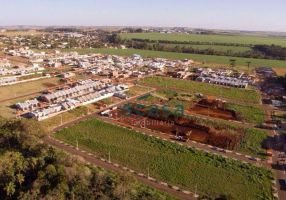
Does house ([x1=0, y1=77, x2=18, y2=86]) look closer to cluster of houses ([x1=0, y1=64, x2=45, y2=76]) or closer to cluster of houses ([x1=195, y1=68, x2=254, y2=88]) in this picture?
cluster of houses ([x1=0, y1=64, x2=45, y2=76])

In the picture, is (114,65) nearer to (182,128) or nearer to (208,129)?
(182,128)

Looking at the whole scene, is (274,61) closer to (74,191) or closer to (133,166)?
Answer: (133,166)

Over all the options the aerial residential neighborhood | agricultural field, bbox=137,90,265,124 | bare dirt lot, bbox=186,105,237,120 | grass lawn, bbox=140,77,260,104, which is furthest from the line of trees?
grass lawn, bbox=140,77,260,104

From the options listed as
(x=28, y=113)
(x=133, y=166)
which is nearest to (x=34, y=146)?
(x=133, y=166)

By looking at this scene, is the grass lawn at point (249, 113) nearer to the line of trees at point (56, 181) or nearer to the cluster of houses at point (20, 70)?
the line of trees at point (56, 181)

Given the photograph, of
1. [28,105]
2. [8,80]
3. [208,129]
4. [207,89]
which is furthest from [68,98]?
[207,89]

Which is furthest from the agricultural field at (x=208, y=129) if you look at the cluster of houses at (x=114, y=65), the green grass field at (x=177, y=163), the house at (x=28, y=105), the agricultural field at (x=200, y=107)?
the cluster of houses at (x=114, y=65)

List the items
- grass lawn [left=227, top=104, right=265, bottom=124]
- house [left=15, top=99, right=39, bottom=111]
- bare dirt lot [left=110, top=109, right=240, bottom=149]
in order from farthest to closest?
house [left=15, top=99, right=39, bottom=111] → grass lawn [left=227, top=104, right=265, bottom=124] → bare dirt lot [left=110, top=109, right=240, bottom=149]
